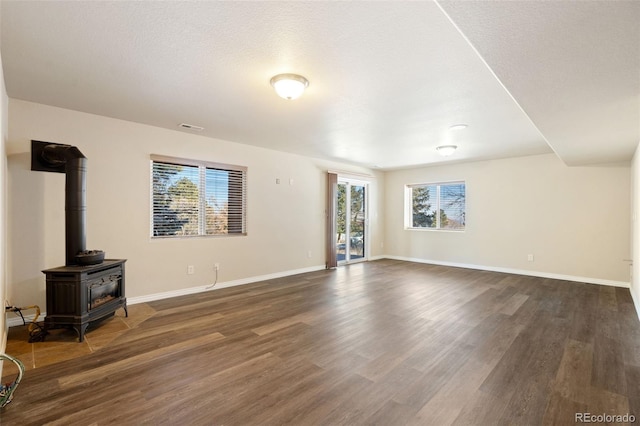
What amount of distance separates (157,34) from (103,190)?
2.54 metres

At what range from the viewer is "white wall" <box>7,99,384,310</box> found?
3225 millimetres

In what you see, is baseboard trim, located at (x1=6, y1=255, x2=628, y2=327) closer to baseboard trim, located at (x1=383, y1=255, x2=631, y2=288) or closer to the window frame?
baseboard trim, located at (x1=383, y1=255, x2=631, y2=288)

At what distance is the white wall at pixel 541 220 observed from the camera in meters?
5.05

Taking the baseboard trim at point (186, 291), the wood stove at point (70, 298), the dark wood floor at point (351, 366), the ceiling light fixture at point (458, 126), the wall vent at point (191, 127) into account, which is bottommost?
the dark wood floor at point (351, 366)

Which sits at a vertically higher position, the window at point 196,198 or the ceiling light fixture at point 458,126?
the ceiling light fixture at point 458,126

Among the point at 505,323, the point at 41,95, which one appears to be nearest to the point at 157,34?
the point at 41,95

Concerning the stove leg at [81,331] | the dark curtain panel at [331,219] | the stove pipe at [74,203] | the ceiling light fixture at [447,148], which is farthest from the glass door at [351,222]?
the stove leg at [81,331]

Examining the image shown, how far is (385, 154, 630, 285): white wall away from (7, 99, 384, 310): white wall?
375 centimetres

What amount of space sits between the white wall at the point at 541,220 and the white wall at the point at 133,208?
148 inches

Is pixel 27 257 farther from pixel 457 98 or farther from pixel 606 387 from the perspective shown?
pixel 606 387

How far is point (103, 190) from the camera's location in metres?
3.72

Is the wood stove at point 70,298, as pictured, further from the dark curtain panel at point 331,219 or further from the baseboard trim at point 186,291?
the dark curtain panel at point 331,219

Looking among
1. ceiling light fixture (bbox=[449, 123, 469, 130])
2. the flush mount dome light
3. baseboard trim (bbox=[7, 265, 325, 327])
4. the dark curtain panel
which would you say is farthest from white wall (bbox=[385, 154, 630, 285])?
the flush mount dome light

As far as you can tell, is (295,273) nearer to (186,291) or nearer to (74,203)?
(186,291)
